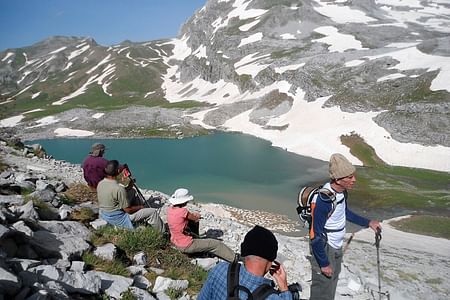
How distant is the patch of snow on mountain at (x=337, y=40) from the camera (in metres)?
104

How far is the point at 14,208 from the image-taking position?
969cm

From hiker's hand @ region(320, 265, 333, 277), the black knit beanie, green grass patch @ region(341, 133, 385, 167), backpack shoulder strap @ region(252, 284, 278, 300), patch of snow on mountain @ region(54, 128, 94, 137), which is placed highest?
the black knit beanie

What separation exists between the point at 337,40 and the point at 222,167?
81.8 metres

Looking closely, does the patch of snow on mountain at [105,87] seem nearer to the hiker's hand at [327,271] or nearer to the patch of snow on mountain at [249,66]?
the patch of snow on mountain at [249,66]

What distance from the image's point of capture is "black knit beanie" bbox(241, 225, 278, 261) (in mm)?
4340

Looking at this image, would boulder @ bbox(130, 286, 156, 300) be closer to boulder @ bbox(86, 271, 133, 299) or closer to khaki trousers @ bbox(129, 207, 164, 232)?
boulder @ bbox(86, 271, 133, 299)

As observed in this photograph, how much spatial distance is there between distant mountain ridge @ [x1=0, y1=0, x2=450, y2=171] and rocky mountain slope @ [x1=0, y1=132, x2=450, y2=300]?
18.0 m

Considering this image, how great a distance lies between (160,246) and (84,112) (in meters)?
105

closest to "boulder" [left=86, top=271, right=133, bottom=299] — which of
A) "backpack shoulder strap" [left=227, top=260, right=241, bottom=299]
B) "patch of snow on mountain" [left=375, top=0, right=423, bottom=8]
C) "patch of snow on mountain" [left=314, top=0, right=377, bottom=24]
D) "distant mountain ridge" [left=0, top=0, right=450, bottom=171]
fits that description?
"backpack shoulder strap" [left=227, top=260, right=241, bottom=299]

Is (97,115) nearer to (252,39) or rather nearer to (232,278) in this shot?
(252,39)

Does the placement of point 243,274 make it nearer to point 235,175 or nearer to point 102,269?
point 102,269

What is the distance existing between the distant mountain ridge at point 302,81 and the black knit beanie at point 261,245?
→ 26006 millimetres

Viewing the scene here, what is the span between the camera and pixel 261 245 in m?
4.34

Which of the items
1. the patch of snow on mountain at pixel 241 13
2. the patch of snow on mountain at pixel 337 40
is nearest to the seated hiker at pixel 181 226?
the patch of snow on mountain at pixel 337 40
